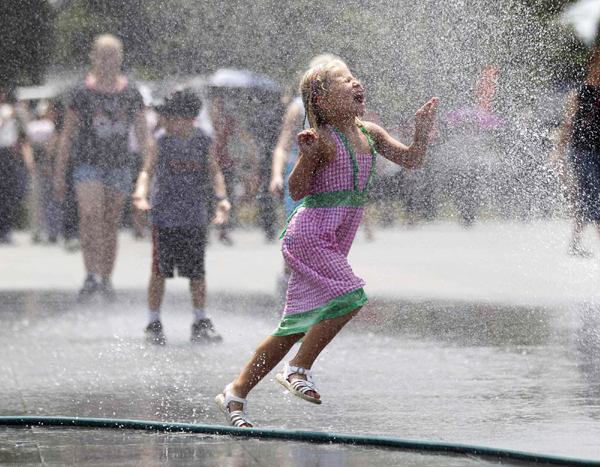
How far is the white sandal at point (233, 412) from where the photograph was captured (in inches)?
144

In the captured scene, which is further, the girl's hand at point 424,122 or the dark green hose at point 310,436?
the girl's hand at point 424,122

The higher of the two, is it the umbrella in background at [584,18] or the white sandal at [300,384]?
the umbrella in background at [584,18]

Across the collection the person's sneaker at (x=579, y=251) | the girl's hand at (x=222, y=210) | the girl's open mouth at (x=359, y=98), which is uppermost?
the girl's open mouth at (x=359, y=98)

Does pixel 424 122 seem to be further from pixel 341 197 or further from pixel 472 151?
pixel 472 151

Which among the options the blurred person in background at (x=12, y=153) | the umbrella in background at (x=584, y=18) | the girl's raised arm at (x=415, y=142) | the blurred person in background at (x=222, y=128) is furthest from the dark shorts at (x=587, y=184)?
the blurred person in background at (x=12, y=153)

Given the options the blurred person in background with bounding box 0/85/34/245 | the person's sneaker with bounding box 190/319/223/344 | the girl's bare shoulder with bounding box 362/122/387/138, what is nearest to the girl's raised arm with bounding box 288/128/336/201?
the girl's bare shoulder with bounding box 362/122/387/138

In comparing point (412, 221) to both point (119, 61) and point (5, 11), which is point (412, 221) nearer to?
point (119, 61)

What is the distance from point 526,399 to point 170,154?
95.6 inches

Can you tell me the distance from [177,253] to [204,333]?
55cm

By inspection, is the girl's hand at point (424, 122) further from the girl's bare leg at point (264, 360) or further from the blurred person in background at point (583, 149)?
the blurred person in background at point (583, 149)

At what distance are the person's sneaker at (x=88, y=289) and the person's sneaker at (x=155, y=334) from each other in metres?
0.76

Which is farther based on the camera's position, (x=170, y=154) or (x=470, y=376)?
(x=170, y=154)

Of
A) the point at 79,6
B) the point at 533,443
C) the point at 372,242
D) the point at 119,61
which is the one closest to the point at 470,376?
the point at 533,443

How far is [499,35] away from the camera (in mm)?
5883
